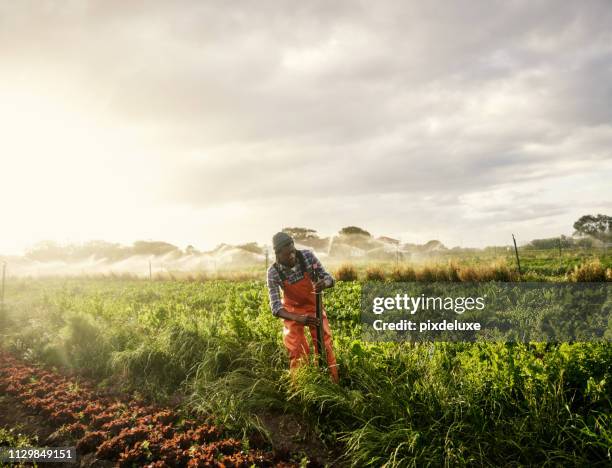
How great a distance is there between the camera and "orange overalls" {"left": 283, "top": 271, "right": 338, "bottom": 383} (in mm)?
5277

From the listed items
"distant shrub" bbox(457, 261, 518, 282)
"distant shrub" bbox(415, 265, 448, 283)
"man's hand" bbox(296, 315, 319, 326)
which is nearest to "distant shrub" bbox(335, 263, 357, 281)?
"distant shrub" bbox(415, 265, 448, 283)

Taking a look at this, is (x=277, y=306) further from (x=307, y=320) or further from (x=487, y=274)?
(x=487, y=274)

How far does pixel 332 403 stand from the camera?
16.3ft

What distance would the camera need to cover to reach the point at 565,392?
4.63 meters

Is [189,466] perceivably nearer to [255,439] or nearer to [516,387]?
[255,439]

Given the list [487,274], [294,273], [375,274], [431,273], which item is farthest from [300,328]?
[375,274]

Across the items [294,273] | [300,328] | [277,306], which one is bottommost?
[300,328]

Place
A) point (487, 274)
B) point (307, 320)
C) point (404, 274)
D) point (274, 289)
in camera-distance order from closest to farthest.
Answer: point (307, 320) → point (274, 289) → point (487, 274) → point (404, 274)

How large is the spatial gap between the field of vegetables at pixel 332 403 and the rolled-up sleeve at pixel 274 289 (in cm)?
80

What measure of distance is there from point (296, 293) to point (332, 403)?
1.29m

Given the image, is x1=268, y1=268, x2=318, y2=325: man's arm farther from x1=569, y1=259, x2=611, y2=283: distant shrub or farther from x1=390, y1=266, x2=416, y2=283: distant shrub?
x1=569, y1=259, x2=611, y2=283: distant shrub

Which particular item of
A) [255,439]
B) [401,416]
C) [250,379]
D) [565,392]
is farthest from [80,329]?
[565,392]

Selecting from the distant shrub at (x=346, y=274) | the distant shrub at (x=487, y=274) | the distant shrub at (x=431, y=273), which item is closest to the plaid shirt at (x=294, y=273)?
the distant shrub at (x=487, y=274)

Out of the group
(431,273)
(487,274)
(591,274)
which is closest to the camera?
(591,274)
